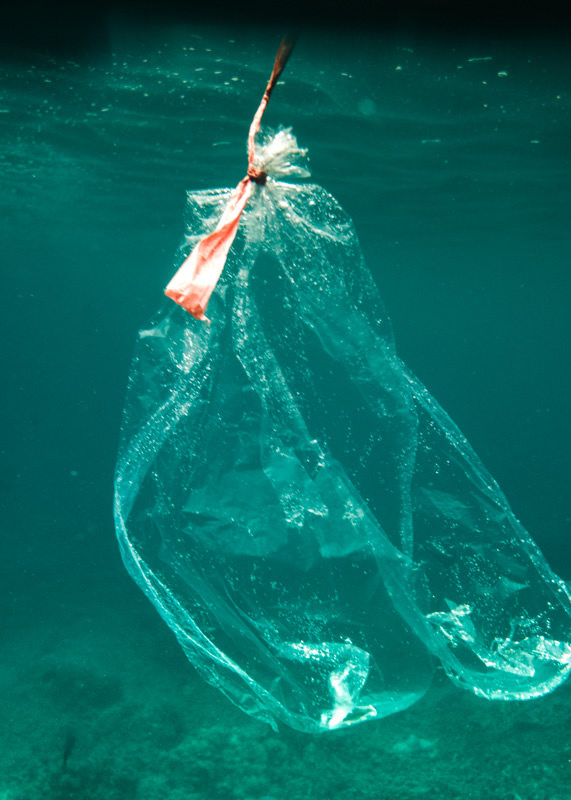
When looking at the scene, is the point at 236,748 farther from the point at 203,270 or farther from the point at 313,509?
the point at 203,270

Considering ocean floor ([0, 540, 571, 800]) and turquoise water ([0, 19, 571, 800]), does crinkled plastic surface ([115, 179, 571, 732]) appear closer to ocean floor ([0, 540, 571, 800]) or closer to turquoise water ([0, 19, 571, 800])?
turquoise water ([0, 19, 571, 800])

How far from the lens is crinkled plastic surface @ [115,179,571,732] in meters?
3.15

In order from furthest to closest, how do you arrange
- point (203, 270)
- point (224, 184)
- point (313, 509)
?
point (224, 184) → point (313, 509) → point (203, 270)

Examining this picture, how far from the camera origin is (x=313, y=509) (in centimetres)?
312

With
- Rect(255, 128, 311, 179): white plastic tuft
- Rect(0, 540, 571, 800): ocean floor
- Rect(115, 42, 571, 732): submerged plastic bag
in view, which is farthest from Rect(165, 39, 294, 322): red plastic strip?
Rect(0, 540, 571, 800): ocean floor

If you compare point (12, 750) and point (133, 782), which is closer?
point (133, 782)

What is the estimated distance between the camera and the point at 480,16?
6195 mm

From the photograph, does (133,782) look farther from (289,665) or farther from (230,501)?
(230,501)

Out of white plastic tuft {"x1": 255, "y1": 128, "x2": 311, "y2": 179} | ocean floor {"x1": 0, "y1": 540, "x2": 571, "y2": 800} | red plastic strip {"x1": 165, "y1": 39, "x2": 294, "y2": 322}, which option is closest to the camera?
red plastic strip {"x1": 165, "y1": 39, "x2": 294, "y2": 322}

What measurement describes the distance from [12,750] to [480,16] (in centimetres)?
1067

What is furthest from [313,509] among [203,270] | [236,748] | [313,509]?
→ [236,748]

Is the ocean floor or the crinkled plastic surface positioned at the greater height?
the crinkled plastic surface

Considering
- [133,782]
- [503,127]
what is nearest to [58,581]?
[133,782]

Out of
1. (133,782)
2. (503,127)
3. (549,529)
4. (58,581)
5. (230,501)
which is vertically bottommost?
(58,581)
